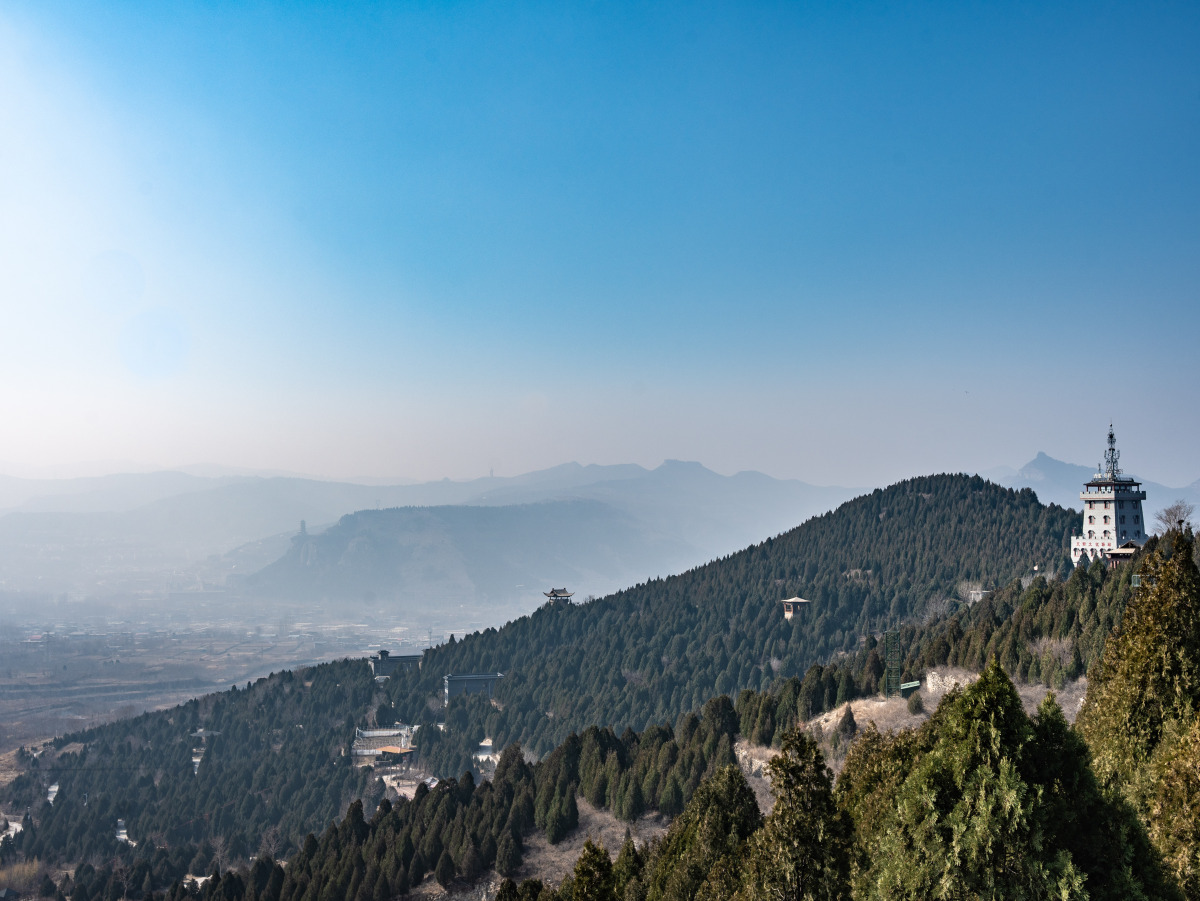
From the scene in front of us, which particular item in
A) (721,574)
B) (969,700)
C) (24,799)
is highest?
(969,700)

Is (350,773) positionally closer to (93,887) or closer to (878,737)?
(93,887)

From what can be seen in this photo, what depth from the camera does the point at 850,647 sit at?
96875 mm

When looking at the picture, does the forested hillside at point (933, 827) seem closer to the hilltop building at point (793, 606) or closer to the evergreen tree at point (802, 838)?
the evergreen tree at point (802, 838)

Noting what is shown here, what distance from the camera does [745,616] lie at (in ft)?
361

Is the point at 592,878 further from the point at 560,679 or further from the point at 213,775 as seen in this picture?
the point at 213,775

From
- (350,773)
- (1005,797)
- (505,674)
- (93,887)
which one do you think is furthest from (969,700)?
(505,674)

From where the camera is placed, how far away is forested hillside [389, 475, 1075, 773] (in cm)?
9775

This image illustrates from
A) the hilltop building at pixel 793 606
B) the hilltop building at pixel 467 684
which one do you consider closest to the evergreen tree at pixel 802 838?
the hilltop building at pixel 793 606

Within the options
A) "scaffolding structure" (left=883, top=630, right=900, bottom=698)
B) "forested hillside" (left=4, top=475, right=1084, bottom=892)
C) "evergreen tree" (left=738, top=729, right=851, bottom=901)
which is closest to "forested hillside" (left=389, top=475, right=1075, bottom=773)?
"forested hillside" (left=4, top=475, right=1084, bottom=892)

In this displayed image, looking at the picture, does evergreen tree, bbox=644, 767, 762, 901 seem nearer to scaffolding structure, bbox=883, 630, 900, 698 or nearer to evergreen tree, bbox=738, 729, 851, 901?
evergreen tree, bbox=738, 729, 851, 901

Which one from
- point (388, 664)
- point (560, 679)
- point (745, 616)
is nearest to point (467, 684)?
point (560, 679)

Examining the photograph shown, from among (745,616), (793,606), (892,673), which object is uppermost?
(892,673)

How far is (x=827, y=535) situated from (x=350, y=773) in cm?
6866

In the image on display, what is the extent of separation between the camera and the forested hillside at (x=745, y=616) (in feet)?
321
